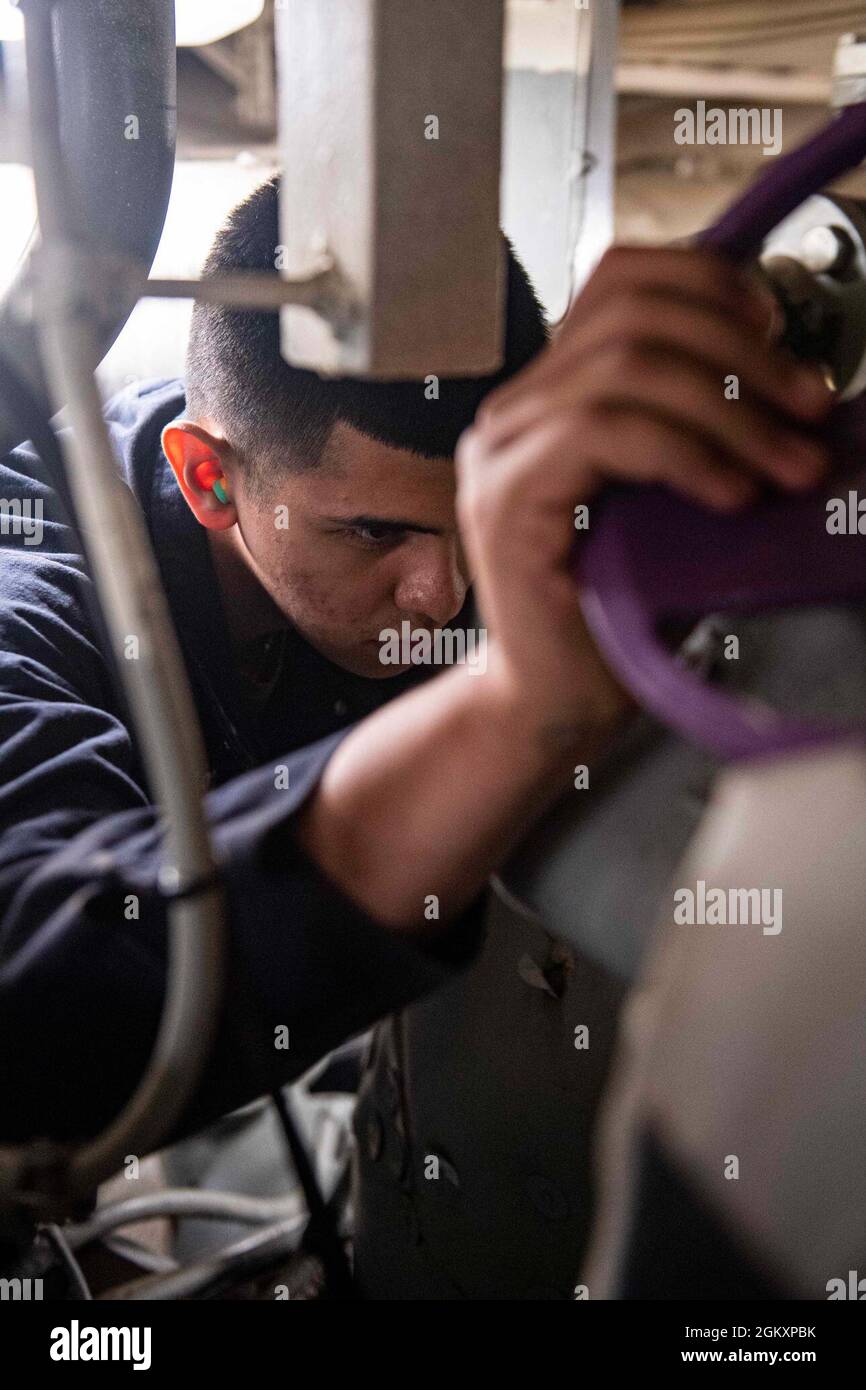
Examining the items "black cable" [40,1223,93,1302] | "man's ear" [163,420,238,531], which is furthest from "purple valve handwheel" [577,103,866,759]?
"black cable" [40,1223,93,1302]

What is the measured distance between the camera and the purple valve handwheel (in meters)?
0.31

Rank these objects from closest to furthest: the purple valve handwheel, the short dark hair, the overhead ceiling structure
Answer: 1. the purple valve handwheel
2. the short dark hair
3. the overhead ceiling structure

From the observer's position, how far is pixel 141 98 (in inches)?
26.5

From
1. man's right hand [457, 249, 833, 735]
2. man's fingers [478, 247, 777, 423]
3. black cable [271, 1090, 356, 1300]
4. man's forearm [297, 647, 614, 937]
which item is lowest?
black cable [271, 1090, 356, 1300]

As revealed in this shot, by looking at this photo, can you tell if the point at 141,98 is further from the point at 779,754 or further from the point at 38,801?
the point at 779,754

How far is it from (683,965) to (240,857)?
0.19 meters

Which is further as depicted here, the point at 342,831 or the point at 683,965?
the point at 342,831

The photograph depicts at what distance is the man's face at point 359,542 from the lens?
90 cm

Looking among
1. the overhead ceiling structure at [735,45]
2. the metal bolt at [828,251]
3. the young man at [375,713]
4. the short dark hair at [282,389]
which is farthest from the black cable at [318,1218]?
the overhead ceiling structure at [735,45]

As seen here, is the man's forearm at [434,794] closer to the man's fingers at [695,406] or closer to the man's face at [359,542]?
the man's fingers at [695,406]

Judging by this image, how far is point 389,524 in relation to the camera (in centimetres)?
92

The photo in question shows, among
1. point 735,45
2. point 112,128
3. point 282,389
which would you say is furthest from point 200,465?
point 735,45

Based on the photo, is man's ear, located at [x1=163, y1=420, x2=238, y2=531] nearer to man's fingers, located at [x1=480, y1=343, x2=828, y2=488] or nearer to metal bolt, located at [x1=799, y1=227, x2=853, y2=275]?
metal bolt, located at [x1=799, y1=227, x2=853, y2=275]
